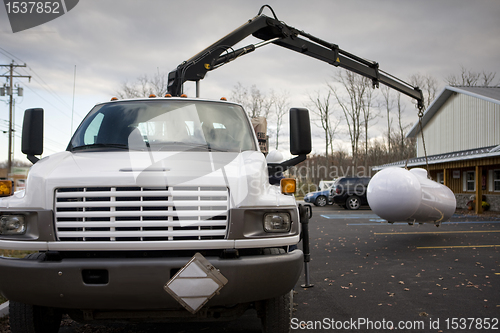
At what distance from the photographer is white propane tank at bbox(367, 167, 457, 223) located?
8.01 m

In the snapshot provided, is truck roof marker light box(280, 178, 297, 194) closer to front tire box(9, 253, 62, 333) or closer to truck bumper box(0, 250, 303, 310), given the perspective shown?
truck bumper box(0, 250, 303, 310)

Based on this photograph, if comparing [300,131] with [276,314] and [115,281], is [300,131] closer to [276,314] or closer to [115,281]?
[276,314]

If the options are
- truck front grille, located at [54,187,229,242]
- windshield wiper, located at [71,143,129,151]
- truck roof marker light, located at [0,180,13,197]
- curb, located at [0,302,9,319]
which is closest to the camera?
truck front grille, located at [54,187,229,242]

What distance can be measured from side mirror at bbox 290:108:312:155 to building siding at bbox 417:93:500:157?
2009 cm

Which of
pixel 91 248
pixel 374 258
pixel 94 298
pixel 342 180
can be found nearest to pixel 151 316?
pixel 94 298

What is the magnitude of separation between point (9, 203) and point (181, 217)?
1311mm

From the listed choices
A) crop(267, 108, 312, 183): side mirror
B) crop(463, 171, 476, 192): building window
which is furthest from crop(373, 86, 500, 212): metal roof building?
crop(267, 108, 312, 183): side mirror

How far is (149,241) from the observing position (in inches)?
107

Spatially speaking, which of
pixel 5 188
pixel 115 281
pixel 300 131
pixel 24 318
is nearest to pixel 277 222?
pixel 300 131

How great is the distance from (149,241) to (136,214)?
0.22 m

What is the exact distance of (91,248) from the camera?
2715mm

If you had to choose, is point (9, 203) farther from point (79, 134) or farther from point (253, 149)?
point (253, 149)

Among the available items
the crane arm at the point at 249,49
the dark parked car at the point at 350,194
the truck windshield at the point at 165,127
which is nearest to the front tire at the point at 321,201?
the dark parked car at the point at 350,194

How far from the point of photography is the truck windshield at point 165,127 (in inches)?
147
